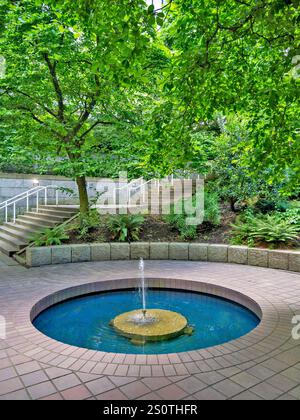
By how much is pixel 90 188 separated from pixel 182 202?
288 inches

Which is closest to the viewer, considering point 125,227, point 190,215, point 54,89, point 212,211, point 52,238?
point 52,238

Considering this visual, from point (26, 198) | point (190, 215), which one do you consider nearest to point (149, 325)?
point (190, 215)

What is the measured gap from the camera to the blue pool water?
3969 mm

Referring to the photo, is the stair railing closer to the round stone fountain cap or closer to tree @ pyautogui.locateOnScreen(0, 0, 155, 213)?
tree @ pyautogui.locateOnScreen(0, 0, 155, 213)

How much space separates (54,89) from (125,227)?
14.2 feet

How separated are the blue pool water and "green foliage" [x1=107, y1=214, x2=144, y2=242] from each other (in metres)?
2.46

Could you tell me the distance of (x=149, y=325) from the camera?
173 inches

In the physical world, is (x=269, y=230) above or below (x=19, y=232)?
above

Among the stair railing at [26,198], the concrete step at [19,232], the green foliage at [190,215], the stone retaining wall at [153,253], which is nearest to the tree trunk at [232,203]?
the green foliage at [190,215]

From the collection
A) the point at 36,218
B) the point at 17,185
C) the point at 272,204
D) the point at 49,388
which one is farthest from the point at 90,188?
the point at 49,388

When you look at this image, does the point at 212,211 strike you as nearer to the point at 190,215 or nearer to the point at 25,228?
the point at 190,215

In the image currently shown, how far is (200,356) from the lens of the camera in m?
3.17

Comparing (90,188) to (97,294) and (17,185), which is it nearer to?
(17,185)

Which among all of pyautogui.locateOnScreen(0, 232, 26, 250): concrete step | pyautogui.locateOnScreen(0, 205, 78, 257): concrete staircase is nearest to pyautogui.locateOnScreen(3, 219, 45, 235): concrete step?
pyautogui.locateOnScreen(0, 205, 78, 257): concrete staircase
